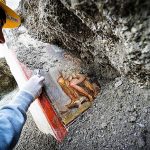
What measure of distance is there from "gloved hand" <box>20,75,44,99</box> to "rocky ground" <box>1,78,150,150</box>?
42cm

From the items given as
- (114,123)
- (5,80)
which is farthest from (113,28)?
(5,80)

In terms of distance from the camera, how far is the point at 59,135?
2031 millimetres

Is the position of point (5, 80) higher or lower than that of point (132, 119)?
higher

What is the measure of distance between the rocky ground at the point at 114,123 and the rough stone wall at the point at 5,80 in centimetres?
141

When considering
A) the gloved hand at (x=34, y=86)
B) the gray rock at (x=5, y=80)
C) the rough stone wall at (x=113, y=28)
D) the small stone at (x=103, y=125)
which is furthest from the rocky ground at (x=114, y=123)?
the gray rock at (x=5, y=80)

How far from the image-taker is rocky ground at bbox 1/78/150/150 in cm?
174

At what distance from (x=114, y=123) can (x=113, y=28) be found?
98 centimetres

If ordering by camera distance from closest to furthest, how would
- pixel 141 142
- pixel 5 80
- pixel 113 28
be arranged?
pixel 113 28 < pixel 141 142 < pixel 5 80

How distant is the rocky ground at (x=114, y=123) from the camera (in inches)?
68.6

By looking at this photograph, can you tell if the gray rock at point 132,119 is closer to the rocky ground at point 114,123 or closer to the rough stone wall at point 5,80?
the rocky ground at point 114,123

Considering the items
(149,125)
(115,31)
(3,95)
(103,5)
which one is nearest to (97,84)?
(149,125)

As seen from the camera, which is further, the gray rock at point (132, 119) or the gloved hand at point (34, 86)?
the gloved hand at point (34, 86)

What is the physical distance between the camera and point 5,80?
3.42m

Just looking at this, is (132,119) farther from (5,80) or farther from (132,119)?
(5,80)
